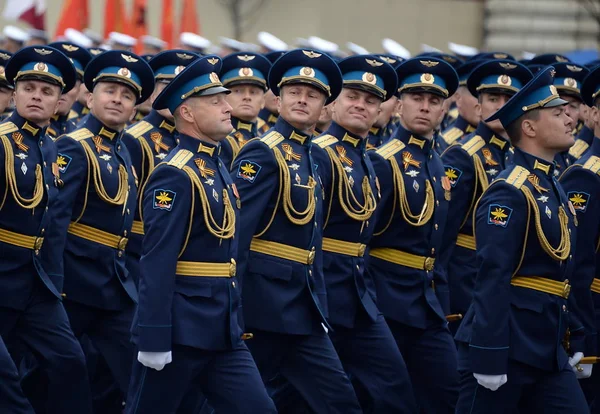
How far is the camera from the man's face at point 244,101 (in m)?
11.8

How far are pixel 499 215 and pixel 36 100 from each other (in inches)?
118

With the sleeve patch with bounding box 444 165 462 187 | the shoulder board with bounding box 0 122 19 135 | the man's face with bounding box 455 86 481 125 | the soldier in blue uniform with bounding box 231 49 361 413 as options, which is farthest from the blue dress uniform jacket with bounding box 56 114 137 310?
the man's face with bounding box 455 86 481 125

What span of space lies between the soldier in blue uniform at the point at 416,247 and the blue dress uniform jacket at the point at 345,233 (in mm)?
357

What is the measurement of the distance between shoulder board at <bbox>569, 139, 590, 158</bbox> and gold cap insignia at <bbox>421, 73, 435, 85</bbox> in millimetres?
2193

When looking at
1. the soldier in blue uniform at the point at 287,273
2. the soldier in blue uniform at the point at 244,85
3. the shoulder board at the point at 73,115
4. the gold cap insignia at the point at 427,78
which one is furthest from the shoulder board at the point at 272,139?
the shoulder board at the point at 73,115

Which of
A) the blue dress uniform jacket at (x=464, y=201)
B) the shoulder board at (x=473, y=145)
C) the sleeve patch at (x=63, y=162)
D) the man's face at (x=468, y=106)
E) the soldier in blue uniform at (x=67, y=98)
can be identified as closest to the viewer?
the sleeve patch at (x=63, y=162)

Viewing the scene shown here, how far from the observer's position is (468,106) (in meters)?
12.1

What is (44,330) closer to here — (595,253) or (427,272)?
(427,272)

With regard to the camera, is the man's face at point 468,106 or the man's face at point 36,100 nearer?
the man's face at point 36,100

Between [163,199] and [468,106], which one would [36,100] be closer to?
[163,199]

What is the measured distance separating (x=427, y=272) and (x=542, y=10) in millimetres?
18944

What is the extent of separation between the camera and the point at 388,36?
28859 millimetres

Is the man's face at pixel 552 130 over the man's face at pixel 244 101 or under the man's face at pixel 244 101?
over

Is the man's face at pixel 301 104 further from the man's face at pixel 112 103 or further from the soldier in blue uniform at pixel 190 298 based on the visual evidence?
the man's face at pixel 112 103
